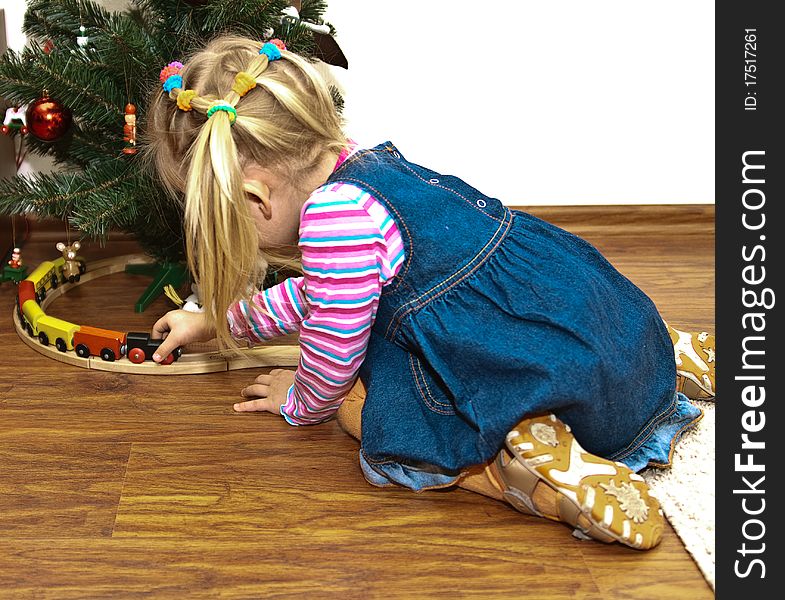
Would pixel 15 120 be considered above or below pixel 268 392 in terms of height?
above

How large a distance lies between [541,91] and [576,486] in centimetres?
111

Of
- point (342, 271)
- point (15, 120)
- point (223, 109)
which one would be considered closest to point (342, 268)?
point (342, 271)

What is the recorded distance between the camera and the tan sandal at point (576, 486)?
3.11 ft

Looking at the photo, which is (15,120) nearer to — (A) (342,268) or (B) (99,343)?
(B) (99,343)

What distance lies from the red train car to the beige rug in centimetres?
76

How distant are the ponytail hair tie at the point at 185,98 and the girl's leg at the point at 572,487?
0.51 metres

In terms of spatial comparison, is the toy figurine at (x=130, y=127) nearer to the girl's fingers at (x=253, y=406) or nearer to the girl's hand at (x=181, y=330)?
the girl's hand at (x=181, y=330)

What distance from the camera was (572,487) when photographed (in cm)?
96

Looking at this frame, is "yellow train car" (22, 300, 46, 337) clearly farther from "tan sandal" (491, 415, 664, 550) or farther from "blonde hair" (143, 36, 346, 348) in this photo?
"tan sandal" (491, 415, 664, 550)

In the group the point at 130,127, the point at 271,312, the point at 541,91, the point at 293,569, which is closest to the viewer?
A: the point at 293,569

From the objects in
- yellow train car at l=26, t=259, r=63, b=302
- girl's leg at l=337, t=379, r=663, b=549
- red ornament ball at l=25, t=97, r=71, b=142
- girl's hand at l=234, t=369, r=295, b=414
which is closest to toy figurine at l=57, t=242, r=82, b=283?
yellow train car at l=26, t=259, r=63, b=302

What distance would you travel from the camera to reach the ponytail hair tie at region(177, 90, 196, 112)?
1.00 meters
